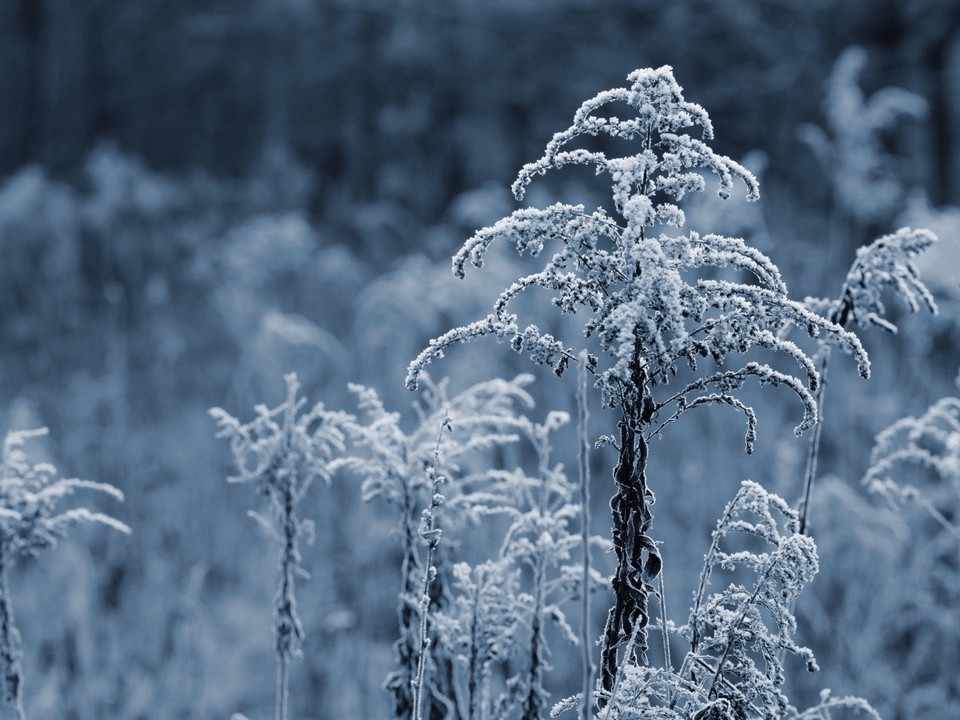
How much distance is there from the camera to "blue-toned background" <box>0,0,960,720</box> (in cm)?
511

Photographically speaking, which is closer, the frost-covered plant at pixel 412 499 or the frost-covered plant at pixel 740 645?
the frost-covered plant at pixel 740 645

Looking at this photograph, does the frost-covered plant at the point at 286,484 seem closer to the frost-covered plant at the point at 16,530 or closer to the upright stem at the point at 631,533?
the frost-covered plant at the point at 16,530

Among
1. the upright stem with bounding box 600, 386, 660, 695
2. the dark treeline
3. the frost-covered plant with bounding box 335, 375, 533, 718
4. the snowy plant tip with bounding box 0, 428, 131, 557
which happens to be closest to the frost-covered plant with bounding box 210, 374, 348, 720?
the frost-covered plant with bounding box 335, 375, 533, 718

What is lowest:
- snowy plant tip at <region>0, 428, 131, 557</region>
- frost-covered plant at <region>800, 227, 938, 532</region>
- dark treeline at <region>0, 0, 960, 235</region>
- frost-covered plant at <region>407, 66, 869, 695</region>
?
snowy plant tip at <region>0, 428, 131, 557</region>

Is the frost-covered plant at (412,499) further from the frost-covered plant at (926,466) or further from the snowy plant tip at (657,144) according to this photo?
the frost-covered plant at (926,466)

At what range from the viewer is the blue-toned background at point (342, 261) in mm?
5109

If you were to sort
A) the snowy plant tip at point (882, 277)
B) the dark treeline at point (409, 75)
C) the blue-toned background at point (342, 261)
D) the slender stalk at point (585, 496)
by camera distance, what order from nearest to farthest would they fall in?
the slender stalk at point (585, 496) → the snowy plant tip at point (882, 277) → the blue-toned background at point (342, 261) → the dark treeline at point (409, 75)

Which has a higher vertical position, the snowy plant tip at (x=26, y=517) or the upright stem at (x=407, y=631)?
the snowy plant tip at (x=26, y=517)

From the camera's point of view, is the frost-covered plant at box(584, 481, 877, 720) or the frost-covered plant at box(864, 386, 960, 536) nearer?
the frost-covered plant at box(584, 481, 877, 720)

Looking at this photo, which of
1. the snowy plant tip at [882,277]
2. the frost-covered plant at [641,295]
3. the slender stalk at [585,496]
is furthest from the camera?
the snowy plant tip at [882,277]

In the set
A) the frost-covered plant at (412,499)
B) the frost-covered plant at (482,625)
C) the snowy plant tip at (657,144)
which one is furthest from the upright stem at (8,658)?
the snowy plant tip at (657,144)

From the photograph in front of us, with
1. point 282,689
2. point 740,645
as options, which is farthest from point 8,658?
point 740,645

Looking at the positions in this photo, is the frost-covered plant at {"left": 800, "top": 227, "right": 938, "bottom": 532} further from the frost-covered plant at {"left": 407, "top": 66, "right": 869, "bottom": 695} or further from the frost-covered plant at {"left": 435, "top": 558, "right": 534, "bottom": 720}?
the frost-covered plant at {"left": 435, "top": 558, "right": 534, "bottom": 720}

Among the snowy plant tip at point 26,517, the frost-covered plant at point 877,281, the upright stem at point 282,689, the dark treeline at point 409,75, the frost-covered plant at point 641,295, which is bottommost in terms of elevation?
the upright stem at point 282,689
